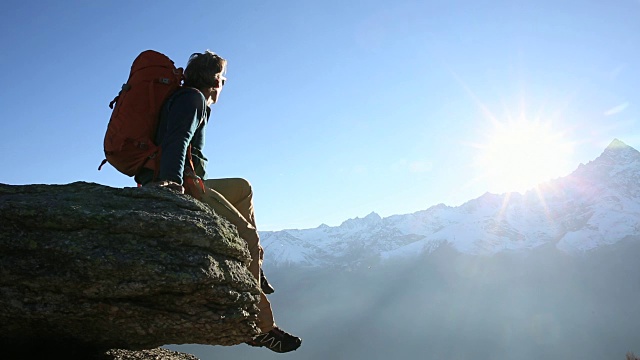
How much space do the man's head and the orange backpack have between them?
31 cm

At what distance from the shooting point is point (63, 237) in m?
4.71

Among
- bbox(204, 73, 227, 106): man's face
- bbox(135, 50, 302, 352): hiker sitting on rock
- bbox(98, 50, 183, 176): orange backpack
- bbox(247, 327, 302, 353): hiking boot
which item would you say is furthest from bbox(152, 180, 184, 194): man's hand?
bbox(247, 327, 302, 353): hiking boot

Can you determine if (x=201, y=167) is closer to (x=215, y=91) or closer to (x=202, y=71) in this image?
(x=215, y=91)

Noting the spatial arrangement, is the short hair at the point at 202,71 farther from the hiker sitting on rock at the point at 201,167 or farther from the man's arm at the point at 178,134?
the man's arm at the point at 178,134

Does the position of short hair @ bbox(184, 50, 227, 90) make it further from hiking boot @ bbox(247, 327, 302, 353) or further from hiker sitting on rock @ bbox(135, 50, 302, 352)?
hiking boot @ bbox(247, 327, 302, 353)

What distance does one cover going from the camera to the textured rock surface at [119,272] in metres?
4.54

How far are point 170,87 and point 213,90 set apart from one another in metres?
0.70

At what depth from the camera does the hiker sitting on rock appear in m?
5.24

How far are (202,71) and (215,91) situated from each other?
365 mm

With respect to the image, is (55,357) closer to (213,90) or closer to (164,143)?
(164,143)

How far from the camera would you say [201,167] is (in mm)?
5996

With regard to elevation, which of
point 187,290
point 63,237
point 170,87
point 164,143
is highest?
point 170,87

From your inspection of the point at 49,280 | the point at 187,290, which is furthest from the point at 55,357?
the point at 187,290

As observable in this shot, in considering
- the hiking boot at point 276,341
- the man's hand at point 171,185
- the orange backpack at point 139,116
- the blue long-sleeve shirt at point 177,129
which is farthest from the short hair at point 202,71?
the hiking boot at point 276,341
